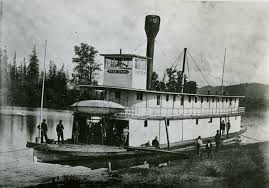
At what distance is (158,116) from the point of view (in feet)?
39.3

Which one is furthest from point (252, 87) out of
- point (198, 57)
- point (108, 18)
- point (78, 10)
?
point (78, 10)

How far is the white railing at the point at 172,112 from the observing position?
1157 centimetres

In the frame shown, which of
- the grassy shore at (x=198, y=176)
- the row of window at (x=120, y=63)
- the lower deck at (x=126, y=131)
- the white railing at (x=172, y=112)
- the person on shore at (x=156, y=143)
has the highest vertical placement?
the row of window at (x=120, y=63)

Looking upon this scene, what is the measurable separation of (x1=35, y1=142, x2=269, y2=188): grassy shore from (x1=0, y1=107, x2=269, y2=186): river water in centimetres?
65

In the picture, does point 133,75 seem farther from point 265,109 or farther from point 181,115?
point 265,109

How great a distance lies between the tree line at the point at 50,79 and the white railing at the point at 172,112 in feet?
2.86

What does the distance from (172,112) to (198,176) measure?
3.65m

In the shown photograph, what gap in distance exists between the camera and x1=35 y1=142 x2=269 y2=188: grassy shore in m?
9.17

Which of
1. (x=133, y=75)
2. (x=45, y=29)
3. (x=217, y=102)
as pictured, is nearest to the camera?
(x=45, y=29)

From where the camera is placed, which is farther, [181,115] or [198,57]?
[181,115]

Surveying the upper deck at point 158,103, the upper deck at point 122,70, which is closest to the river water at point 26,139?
the upper deck at point 158,103

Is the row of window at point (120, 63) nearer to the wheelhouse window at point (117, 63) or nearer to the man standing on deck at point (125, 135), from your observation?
the wheelhouse window at point (117, 63)

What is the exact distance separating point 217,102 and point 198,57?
548 centimetres

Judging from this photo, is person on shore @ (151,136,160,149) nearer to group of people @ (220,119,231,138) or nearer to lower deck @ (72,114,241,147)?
lower deck @ (72,114,241,147)
